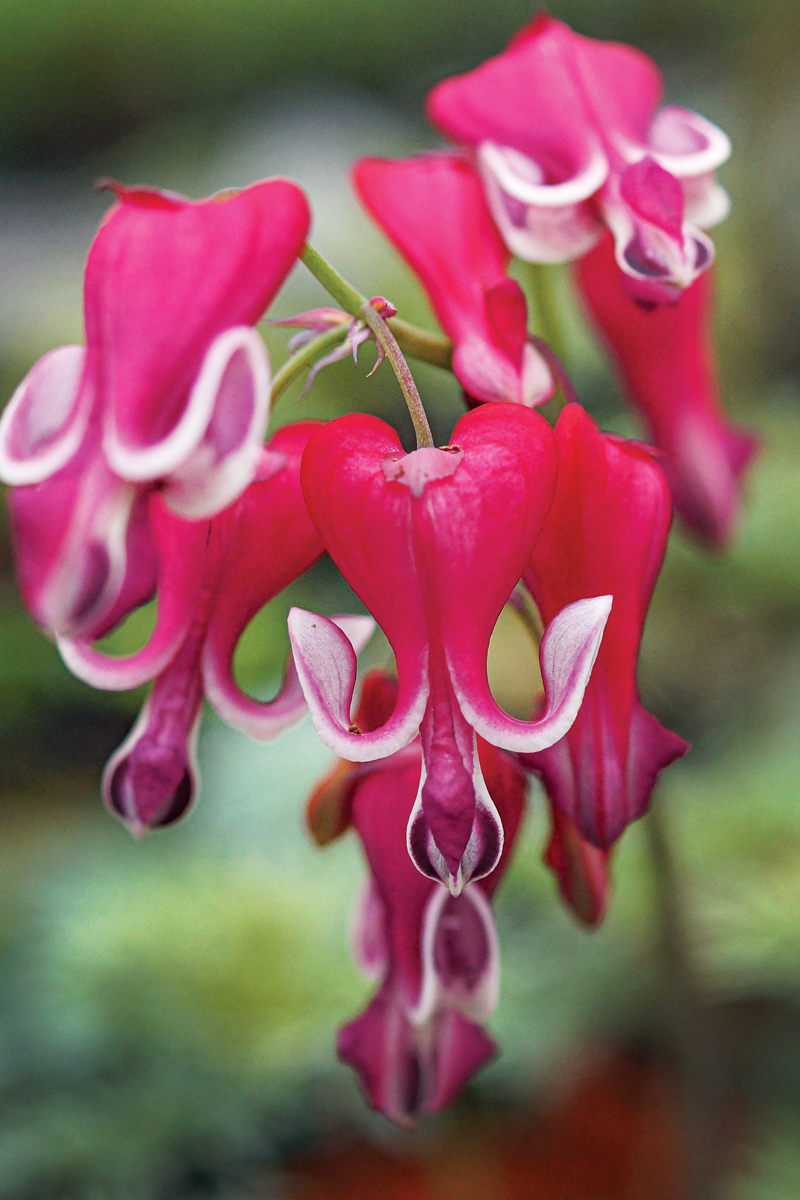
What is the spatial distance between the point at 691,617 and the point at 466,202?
1905 millimetres

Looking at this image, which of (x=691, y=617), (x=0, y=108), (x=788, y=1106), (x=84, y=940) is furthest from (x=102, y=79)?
(x=788, y=1106)

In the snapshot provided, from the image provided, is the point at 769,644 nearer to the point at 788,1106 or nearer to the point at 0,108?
the point at 788,1106

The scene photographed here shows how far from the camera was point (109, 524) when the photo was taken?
0.59m

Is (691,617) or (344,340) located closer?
(344,340)

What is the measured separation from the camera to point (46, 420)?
62cm

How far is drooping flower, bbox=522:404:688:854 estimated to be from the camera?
713 mm

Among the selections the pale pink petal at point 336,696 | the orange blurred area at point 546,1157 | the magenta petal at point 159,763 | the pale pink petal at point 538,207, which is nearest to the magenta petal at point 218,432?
the pale pink petal at point 336,696

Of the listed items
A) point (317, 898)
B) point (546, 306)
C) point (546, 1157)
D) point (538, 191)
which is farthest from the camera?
point (546, 1157)

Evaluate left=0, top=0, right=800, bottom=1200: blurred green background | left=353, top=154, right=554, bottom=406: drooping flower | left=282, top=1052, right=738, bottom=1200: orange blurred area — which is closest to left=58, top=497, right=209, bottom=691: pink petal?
left=353, top=154, right=554, bottom=406: drooping flower

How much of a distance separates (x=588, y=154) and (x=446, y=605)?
420 millimetres

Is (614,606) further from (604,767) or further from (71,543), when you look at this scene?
(71,543)

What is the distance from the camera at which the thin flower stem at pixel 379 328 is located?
0.67m

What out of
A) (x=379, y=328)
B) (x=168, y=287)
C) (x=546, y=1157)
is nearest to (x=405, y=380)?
(x=379, y=328)

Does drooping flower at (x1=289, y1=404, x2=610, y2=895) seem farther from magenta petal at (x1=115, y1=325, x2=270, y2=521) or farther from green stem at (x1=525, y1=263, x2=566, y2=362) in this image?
green stem at (x1=525, y1=263, x2=566, y2=362)
